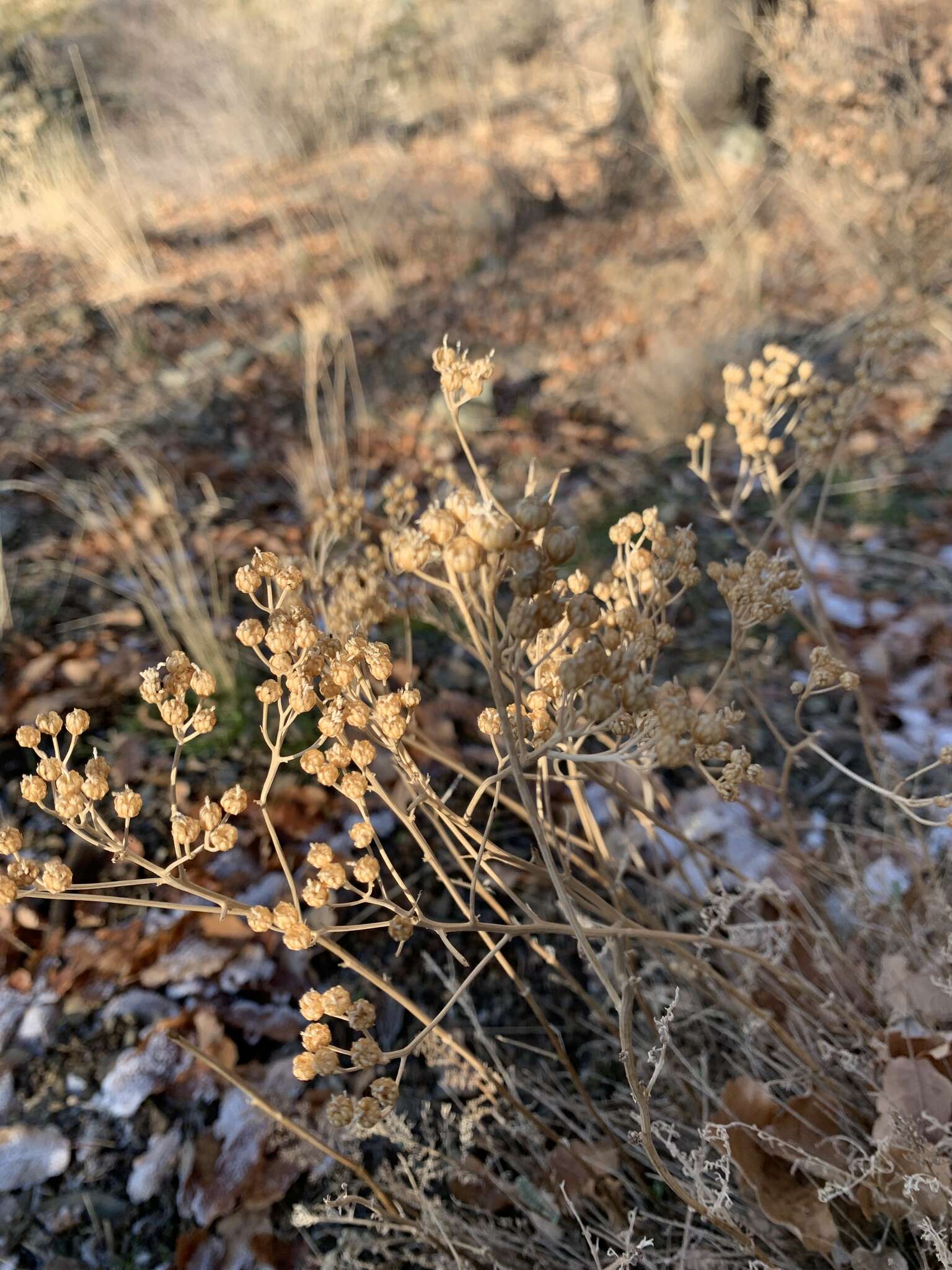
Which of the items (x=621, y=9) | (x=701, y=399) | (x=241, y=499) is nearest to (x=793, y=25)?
(x=701, y=399)

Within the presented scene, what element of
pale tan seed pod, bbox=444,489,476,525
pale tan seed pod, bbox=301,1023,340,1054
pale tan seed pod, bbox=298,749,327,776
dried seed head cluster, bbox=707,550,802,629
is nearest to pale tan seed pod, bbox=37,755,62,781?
pale tan seed pod, bbox=298,749,327,776

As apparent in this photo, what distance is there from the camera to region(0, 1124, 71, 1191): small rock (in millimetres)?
1407

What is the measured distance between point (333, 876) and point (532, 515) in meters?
0.38

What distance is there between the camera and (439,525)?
66 centimetres

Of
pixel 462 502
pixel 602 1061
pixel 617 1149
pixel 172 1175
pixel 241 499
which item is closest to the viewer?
pixel 462 502

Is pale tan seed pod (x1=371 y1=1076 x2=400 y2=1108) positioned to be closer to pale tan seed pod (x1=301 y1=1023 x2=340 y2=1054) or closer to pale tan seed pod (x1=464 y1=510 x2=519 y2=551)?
pale tan seed pod (x1=301 y1=1023 x2=340 y2=1054)

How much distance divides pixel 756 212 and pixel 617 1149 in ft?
18.4

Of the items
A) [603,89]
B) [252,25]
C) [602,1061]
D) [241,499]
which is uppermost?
[252,25]

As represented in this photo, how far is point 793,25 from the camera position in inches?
167

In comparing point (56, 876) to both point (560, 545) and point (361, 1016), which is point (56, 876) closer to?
point (361, 1016)

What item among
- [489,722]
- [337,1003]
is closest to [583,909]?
[489,722]

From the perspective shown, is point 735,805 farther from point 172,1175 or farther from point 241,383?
point 241,383

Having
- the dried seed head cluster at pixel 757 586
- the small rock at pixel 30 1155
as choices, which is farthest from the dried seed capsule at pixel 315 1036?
the small rock at pixel 30 1155

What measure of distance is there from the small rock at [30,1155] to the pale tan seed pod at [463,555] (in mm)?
1382
